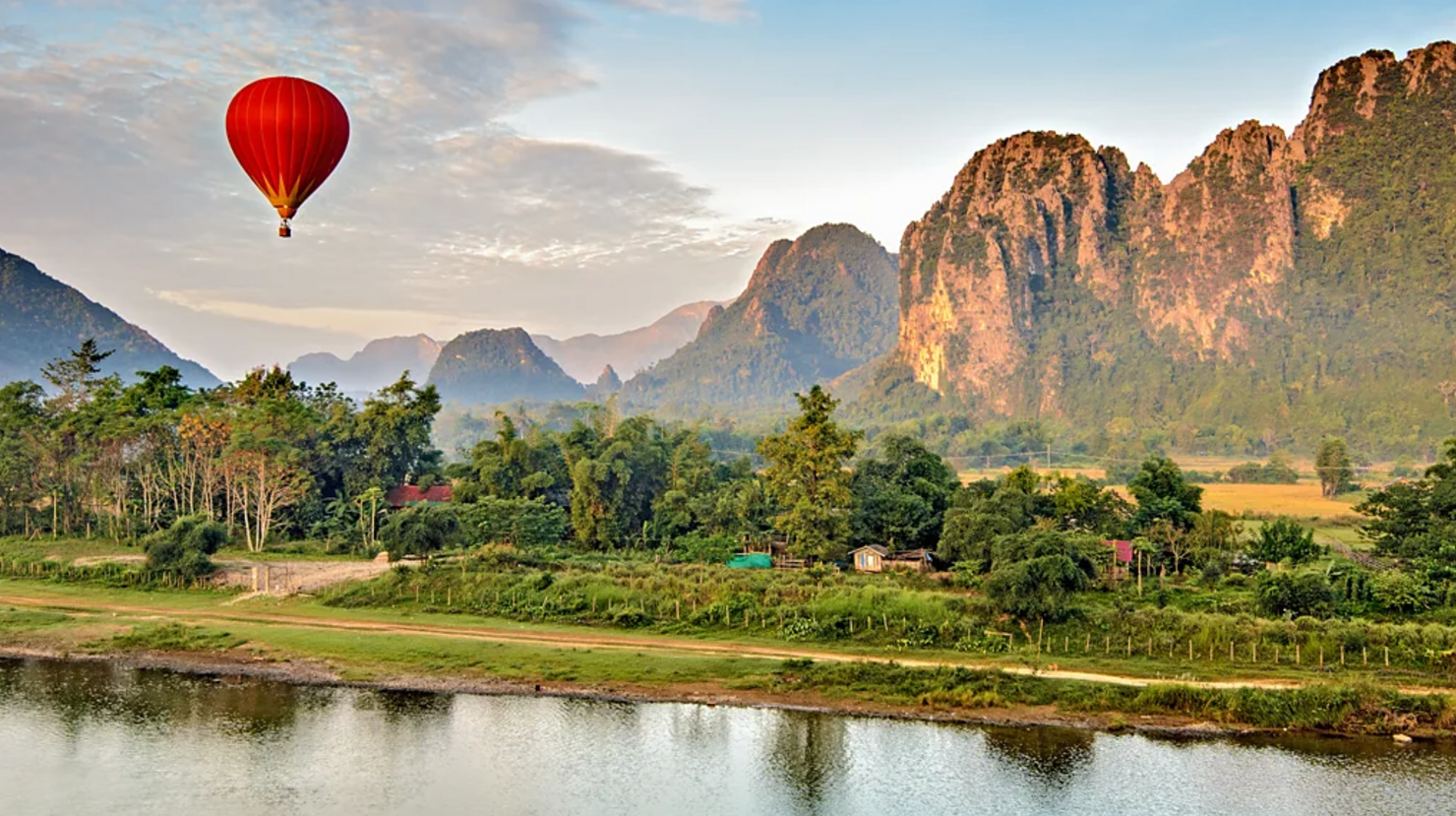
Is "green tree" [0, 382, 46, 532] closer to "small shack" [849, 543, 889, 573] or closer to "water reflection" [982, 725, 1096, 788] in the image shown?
"small shack" [849, 543, 889, 573]

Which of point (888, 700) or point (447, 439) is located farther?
point (447, 439)

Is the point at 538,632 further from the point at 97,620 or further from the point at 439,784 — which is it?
the point at 97,620

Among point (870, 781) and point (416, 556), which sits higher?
point (416, 556)

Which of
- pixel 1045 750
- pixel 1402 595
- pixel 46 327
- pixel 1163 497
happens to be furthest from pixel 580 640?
pixel 46 327

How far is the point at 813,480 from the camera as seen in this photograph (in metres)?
30.4

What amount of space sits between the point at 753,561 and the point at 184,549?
46.3 feet

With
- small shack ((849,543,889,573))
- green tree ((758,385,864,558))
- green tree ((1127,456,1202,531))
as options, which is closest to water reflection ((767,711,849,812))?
small shack ((849,543,889,573))

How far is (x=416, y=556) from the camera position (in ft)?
92.1

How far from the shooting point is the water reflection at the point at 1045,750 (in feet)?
48.9

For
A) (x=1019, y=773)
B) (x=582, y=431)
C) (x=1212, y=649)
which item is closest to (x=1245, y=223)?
(x=582, y=431)

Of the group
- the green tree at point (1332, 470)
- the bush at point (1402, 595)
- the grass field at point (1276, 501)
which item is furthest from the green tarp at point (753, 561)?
the green tree at point (1332, 470)

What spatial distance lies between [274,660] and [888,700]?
1140cm

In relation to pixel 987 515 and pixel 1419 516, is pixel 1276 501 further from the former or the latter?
pixel 987 515

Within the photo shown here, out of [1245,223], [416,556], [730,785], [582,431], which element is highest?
[1245,223]
